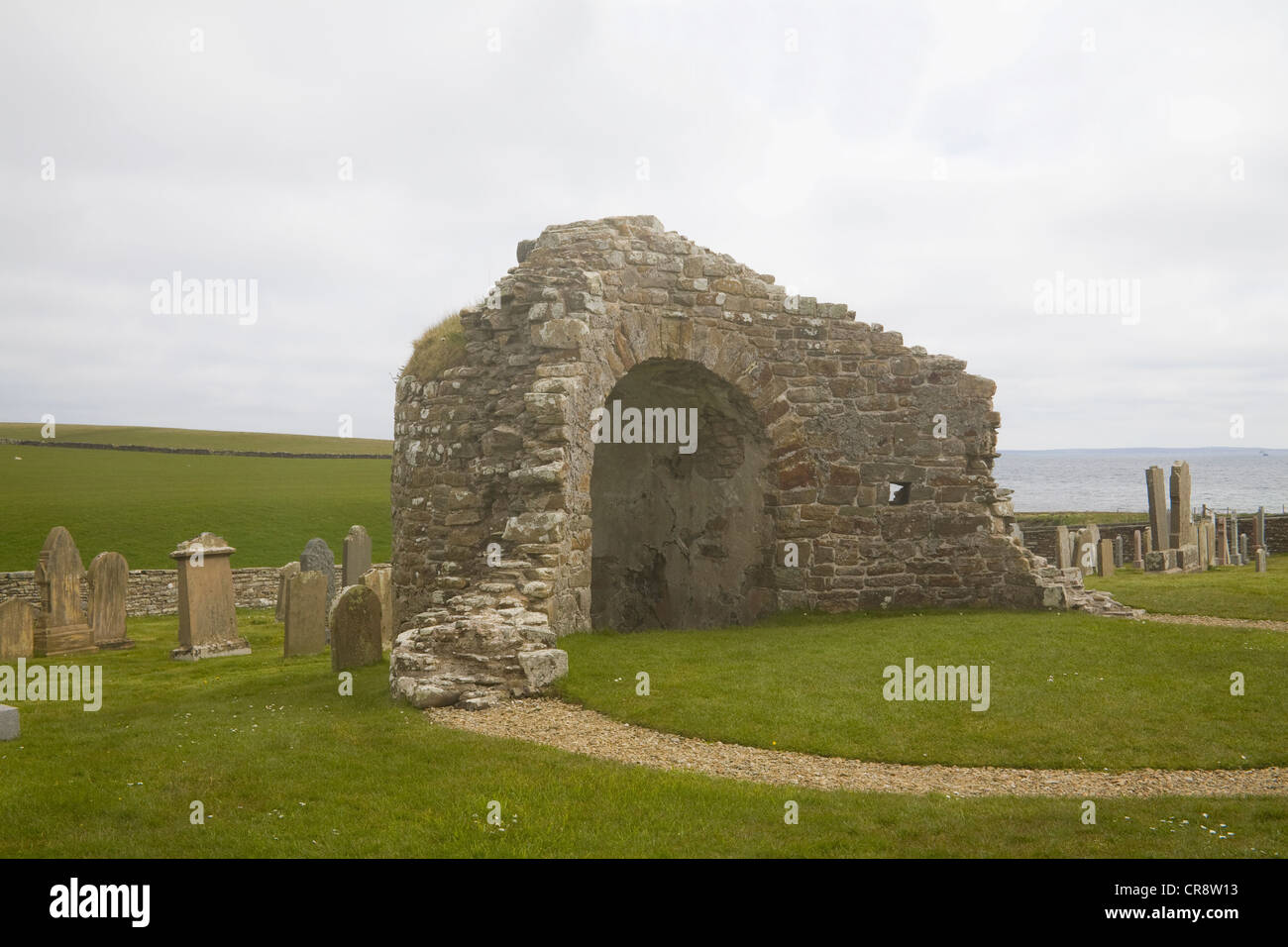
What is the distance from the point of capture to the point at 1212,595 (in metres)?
15.8

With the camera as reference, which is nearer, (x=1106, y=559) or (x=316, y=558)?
(x=316, y=558)

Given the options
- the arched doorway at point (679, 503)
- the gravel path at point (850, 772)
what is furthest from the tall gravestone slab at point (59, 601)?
the gravel path at point (850, 772)

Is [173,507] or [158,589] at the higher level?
[173,507]

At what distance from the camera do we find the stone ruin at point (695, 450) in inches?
479

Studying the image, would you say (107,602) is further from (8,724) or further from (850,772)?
(850,772)

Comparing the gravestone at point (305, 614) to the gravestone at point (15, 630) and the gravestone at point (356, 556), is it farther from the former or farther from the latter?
the gravestone at point (15, 630)

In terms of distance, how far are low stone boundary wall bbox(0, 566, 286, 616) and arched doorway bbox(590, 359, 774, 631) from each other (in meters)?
10.7

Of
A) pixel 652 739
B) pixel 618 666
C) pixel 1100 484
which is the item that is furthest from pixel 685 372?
pixel 1100 484

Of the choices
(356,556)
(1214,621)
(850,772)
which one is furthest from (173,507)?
(850,772)

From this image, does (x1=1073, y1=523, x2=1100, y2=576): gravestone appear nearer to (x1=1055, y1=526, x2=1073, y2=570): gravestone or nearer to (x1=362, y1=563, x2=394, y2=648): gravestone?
(x1=1055, y1=526, x2=1073, y2=570): gravestone

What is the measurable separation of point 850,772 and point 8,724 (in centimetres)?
689

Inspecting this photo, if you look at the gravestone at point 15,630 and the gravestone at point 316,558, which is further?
the gravestone at point 316,558

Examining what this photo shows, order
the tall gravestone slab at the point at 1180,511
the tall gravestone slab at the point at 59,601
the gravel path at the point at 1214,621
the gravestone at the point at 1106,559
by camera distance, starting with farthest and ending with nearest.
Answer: the tall gravestone slab at the point at 1180,511
the gravestone at the point at 1106,559
the tall gravestone slab at the point at 59,601
the gravel path at the point at 1214,621

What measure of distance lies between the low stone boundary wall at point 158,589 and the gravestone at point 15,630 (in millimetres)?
6090
